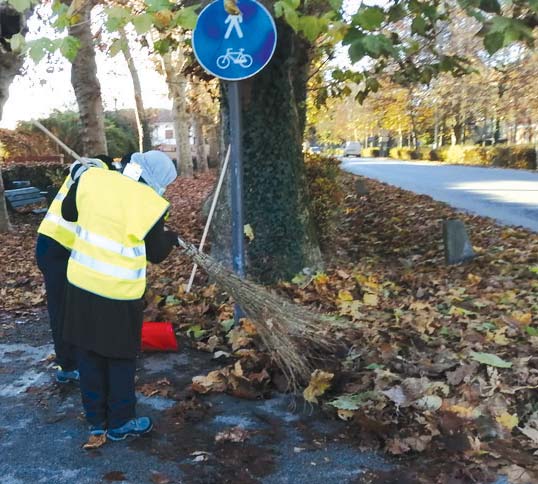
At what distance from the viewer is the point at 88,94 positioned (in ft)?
39.7

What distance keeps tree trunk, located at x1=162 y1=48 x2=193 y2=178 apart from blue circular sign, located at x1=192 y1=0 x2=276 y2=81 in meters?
19.2

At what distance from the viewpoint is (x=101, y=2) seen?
12.6m

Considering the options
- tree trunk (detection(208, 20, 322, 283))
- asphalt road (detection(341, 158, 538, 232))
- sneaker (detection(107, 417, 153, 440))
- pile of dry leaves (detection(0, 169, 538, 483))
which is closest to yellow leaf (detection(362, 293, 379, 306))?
pile of dry leaves (detection(0, 169, 538, 483))

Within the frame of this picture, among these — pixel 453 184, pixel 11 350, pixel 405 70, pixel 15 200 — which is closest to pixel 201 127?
pixel 453 184

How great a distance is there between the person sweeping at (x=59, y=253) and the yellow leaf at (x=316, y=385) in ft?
5.28

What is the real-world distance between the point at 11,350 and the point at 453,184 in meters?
17.2

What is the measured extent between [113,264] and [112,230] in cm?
18

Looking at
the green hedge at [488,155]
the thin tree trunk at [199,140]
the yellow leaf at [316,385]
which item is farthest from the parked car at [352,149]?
the yellow leaf at [316,385]

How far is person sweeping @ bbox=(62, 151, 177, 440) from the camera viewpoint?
10.7 ft

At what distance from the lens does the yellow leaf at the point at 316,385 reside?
12.9ft

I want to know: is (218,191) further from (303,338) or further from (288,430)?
(288,430)

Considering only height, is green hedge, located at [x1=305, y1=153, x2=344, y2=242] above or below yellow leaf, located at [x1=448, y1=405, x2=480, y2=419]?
above

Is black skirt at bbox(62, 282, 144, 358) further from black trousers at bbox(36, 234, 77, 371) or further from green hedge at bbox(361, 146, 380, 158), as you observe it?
green hedge at bbox(361, 146, 380, 158)

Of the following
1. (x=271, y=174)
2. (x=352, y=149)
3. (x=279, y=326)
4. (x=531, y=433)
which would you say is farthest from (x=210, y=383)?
(x=352, y=149)
